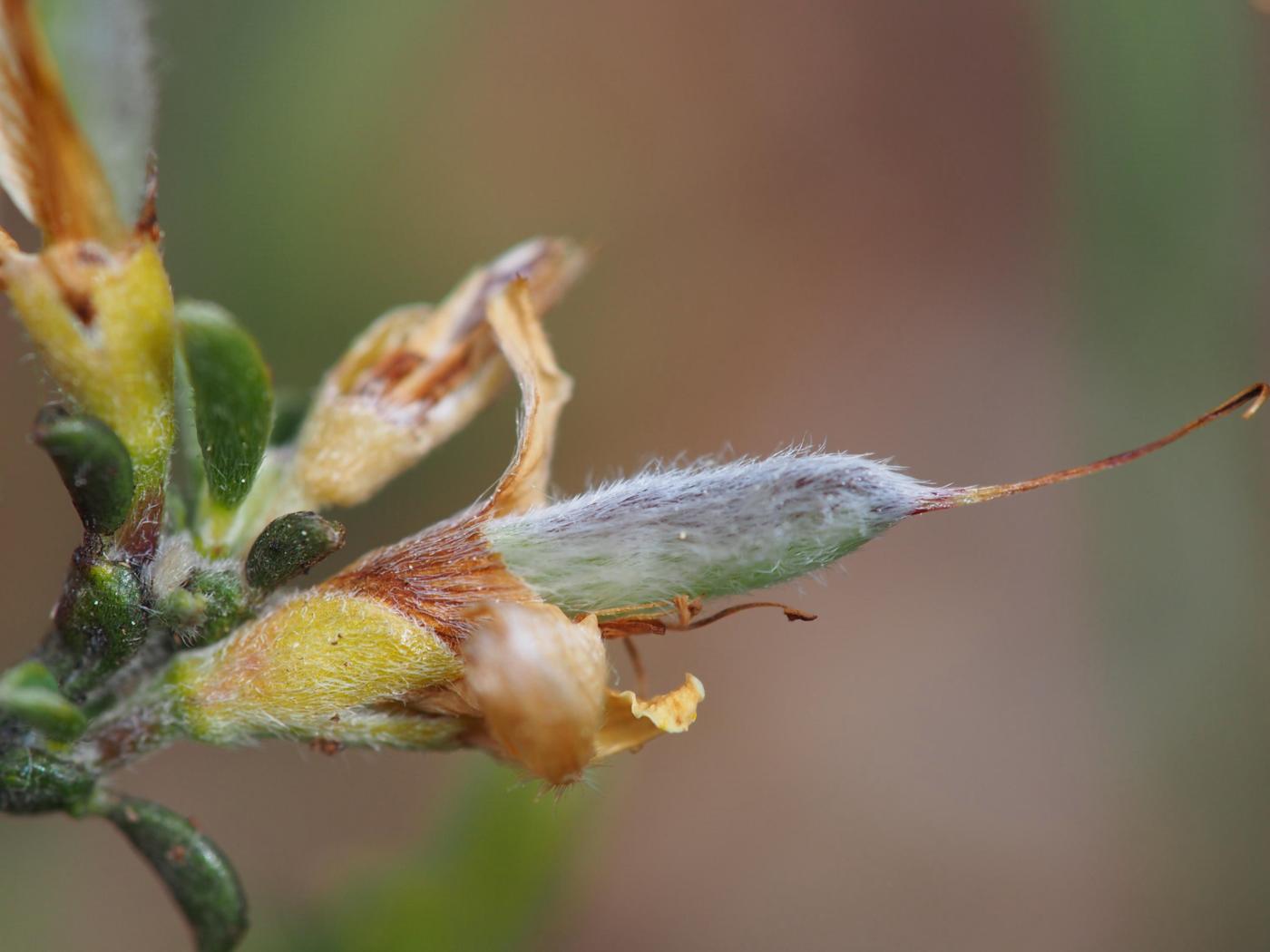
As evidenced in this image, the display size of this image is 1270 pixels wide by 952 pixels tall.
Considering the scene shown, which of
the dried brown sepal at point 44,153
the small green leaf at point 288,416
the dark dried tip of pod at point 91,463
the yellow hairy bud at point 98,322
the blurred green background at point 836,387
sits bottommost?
the blurred green background at point 836,387

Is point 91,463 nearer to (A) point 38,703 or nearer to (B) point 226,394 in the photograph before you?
(B) point 226,394

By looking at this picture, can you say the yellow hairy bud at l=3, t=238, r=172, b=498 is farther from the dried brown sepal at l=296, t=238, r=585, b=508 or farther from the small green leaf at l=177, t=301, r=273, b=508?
the dried brown sepal at l=296, t=238, r=585, b=508

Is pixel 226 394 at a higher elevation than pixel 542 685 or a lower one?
higher

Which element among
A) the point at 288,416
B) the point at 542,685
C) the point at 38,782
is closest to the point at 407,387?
the point at 288,416

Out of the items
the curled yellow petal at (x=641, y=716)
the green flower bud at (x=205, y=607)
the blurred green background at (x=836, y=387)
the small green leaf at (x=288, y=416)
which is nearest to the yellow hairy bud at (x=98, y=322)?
the green flower bud at (x=205, y=607)

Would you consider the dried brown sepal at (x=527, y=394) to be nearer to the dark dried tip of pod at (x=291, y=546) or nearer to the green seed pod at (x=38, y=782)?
the dark dried tip of pod at (x=291, y=546)

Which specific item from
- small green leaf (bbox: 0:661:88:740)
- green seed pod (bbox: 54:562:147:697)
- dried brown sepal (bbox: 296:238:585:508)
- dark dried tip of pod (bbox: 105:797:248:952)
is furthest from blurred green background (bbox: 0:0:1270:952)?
small green leaf (bbox: 0:661:88:740)

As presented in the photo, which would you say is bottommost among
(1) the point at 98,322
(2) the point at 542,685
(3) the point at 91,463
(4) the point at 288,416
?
(2) the point at 542,685
